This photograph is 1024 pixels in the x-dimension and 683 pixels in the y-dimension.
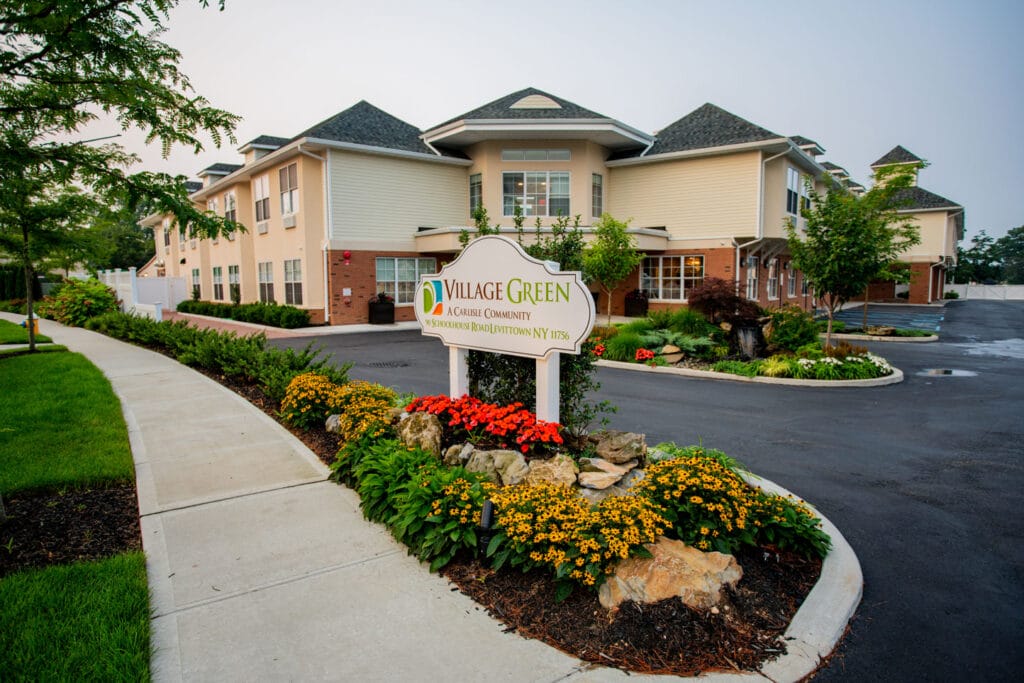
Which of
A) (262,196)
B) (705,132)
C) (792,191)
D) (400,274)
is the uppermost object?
(705,132)

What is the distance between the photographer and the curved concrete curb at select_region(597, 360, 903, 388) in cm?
1181

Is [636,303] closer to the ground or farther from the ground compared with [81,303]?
closer to the ground

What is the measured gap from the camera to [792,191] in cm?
2484

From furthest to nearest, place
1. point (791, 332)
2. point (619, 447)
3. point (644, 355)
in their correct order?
1. point (791, 332)
2. point (644, 355)
3. point (619, 447)

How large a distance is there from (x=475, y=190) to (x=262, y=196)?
9552 mm

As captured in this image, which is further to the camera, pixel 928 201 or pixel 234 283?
pixel 928 201

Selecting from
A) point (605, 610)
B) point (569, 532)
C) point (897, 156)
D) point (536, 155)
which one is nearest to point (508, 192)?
point (536, 155)

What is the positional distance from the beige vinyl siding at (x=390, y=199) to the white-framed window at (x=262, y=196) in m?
5.22

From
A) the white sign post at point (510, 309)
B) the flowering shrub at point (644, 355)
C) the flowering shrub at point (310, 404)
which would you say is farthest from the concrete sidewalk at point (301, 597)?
the flowering shrub at point (644, 355)

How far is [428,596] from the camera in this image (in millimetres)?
3904

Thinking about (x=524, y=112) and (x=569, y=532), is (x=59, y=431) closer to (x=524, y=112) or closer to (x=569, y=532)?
(x=569, y=532)

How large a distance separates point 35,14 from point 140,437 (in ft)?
14.7

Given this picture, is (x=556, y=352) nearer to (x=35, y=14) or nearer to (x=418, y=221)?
(x=35, y=14)

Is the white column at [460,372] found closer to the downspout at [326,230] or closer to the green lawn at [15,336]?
the green lawn at [15,336]
